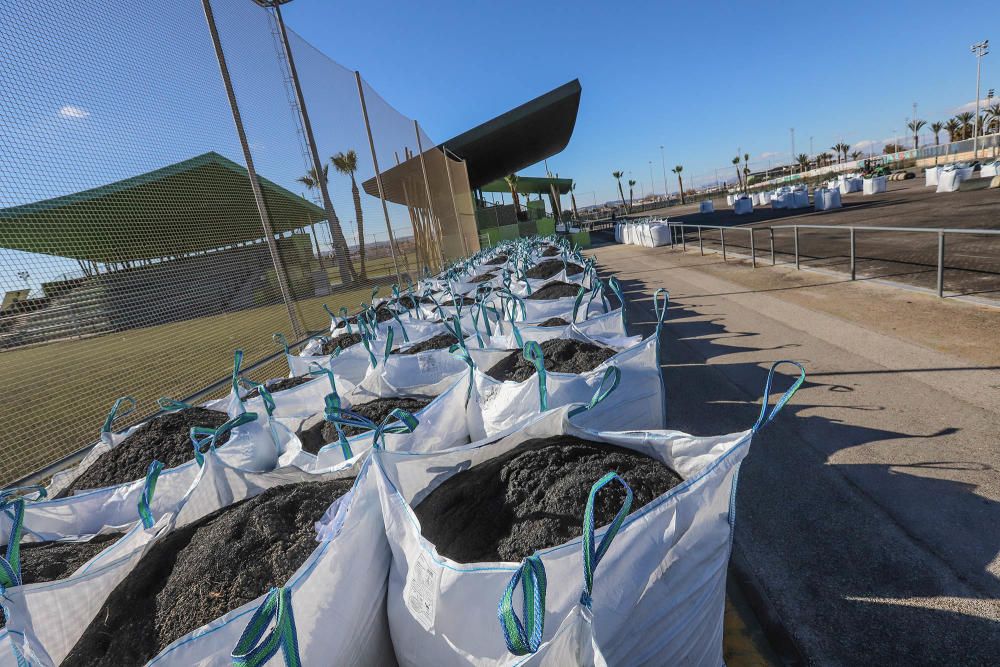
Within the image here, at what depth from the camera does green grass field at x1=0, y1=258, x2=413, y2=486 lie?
4.52 m

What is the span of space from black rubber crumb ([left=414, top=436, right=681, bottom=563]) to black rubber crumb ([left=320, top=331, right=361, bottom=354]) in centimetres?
254

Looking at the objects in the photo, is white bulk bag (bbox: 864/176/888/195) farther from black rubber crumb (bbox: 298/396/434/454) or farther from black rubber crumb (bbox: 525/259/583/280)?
black rubber crumb (bbox: 298/396/434/454)

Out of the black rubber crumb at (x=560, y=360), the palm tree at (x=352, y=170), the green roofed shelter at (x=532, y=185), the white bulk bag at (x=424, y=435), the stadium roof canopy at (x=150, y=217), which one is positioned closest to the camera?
the white bulk bag at (x=424, y=435)

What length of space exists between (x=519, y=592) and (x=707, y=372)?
12.1 feet

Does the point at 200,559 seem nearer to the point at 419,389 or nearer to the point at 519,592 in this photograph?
the point at 519,592

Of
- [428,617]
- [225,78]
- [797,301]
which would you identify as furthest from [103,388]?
[797,301]

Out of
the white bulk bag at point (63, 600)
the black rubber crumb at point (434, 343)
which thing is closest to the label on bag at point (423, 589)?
the white bulk bag at point (63, 600)

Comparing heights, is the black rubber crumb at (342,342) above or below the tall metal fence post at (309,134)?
below

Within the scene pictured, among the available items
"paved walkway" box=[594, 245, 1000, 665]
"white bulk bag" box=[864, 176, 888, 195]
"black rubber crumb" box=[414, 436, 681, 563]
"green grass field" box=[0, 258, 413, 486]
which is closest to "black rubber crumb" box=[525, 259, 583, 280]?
"paved walkway" box=[594, 245, 1000, 665]

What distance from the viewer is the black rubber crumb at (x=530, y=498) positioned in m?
1.21

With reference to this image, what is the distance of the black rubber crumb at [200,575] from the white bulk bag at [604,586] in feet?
0.95

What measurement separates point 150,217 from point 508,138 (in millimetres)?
18205

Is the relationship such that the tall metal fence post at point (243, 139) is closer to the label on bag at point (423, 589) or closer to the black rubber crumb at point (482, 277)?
the black rubber crumb at point (482, 277)

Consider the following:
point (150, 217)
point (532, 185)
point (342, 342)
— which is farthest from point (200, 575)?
point (532, 185)
